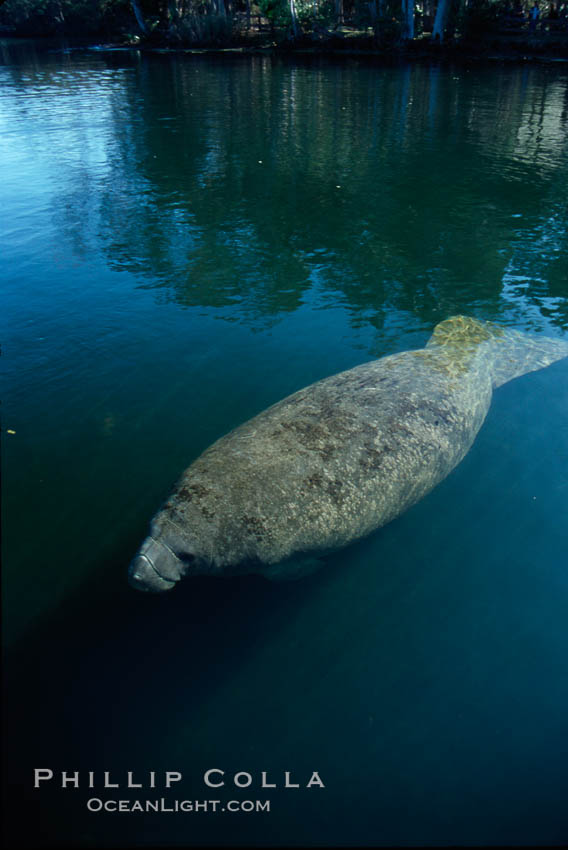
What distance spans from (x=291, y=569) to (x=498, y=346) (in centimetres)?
472

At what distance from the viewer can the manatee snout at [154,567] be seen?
147 inches

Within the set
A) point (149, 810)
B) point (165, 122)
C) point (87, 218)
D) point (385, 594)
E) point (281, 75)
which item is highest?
point (281, 75)

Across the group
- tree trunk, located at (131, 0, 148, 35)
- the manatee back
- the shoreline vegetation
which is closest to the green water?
the manatee back

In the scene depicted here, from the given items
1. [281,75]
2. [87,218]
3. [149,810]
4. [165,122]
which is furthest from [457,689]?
[281,75]

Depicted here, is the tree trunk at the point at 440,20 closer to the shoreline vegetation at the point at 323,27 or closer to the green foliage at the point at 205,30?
the shoreline vegetation at the point at 323,27

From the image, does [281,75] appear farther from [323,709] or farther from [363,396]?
[323,709]

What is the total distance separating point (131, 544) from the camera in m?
4.46

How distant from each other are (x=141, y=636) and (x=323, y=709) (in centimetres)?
148

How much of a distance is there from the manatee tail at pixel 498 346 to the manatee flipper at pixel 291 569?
3.54m

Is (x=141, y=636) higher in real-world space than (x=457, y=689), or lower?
higher

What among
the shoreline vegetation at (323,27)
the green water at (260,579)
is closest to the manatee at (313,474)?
the green water at (260,579)

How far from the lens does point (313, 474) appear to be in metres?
4.28

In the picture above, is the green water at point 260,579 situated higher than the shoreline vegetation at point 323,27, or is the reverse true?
the shoreline vegetation at point 323,27

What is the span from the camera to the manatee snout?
12.3 feet
